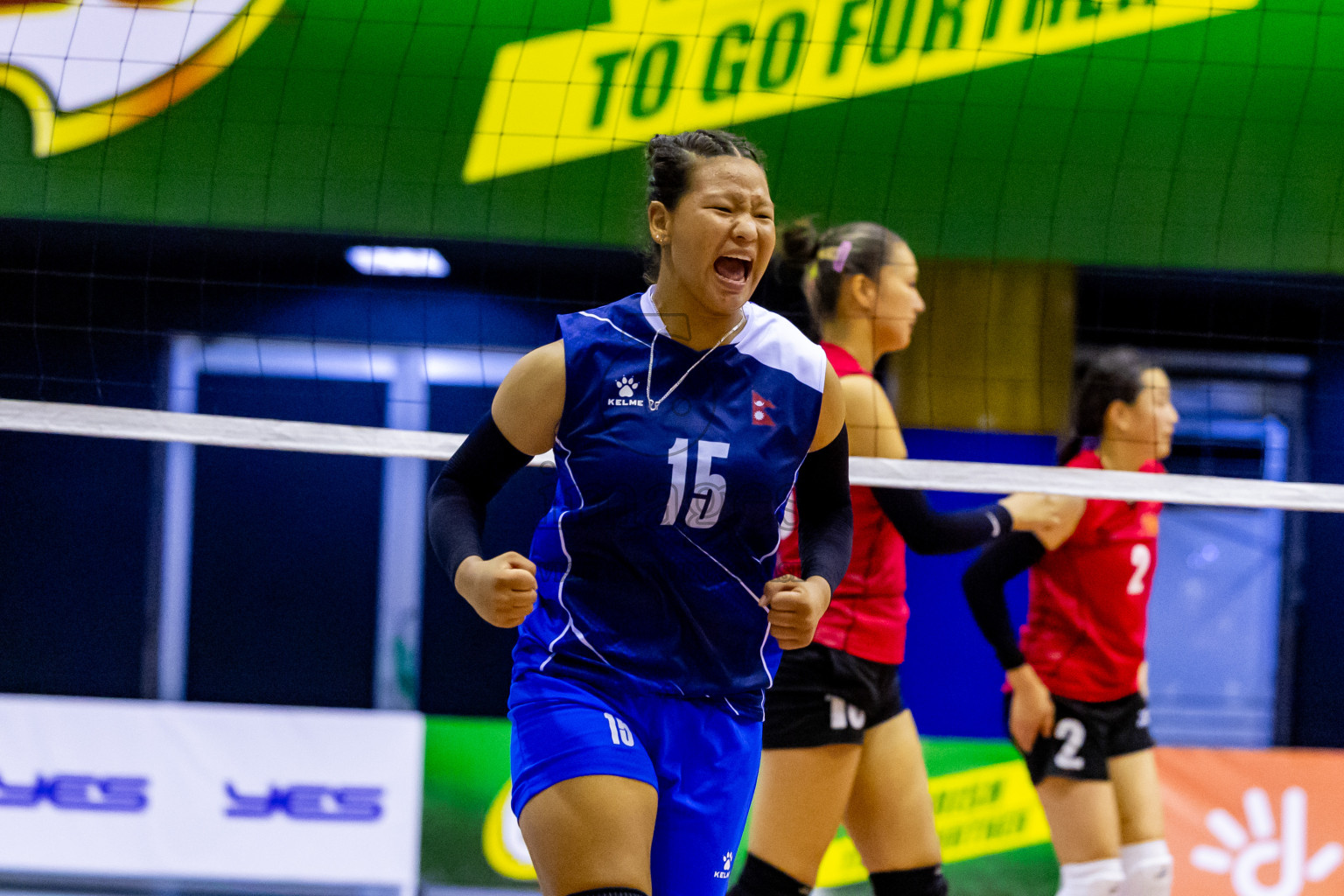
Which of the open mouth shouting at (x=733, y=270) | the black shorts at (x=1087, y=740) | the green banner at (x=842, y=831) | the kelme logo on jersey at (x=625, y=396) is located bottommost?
the green banner at (x=842, y=831)

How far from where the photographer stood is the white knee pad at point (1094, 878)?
4.11 m

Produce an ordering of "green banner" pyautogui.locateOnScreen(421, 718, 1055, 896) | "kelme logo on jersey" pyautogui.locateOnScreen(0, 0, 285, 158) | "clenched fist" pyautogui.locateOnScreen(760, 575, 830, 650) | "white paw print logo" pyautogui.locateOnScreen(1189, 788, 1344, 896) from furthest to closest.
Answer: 1. "green banner" pyautogui.locateOnScreen(421, 718, 1055, 896)
2. "white paw print logo" pyautogui.locateOnScreen(1189, 788, 1344, 896)
3. "kelme logo on jersey" pyautogui.locateOnScreen(0, 0, 285, 158)
4. "clenched fist" pyautogui.locateOnScreen(760, 575, 830, 650)

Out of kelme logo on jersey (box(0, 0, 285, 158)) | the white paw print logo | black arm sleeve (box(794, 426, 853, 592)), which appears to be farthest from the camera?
the white paw print logo

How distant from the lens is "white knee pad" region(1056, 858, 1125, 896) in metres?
4.11

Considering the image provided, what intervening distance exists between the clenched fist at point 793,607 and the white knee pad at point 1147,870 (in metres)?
2.65

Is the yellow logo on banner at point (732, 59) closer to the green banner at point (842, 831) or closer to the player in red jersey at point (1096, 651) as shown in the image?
the player in red jersey at point (1096, 651)

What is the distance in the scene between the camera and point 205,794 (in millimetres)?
4926

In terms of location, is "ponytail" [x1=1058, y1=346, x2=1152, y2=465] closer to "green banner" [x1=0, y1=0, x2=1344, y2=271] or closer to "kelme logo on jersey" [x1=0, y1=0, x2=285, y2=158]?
"green banner" [x1=0, y1=0, x2=1344, y2=271]

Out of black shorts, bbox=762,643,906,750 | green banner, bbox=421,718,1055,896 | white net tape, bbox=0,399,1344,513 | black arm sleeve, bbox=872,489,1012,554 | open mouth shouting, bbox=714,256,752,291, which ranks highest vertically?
open mouth shouting, bbox=714,256,752,291

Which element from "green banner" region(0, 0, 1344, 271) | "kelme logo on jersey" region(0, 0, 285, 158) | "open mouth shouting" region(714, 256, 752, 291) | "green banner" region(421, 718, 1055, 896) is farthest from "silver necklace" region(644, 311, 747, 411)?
"green banner" region(421, 718, 1055, 896)

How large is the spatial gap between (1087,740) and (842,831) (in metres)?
1.24

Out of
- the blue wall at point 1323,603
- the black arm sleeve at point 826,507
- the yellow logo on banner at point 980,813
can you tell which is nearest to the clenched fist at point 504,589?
the black arm sleeve at point 826,507

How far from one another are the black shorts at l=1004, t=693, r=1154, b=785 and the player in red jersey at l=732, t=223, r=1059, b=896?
0.86 metres

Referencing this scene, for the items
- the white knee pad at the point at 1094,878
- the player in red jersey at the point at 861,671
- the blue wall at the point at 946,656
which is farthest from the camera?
the blue wall at the point at 946,656
